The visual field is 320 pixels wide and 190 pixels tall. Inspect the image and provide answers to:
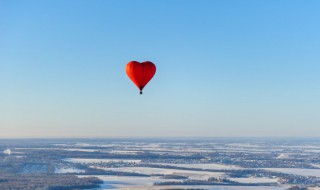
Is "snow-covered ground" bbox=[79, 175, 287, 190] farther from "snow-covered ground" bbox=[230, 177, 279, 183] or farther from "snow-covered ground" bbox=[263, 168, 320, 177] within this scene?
"snow-covered ground" bbox=[263, 168, 320, 177]

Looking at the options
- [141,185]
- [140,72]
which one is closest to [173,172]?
[141,185]

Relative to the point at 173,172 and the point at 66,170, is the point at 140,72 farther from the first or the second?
the point at 66,170

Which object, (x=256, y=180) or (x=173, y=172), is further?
(x=173, y=172)

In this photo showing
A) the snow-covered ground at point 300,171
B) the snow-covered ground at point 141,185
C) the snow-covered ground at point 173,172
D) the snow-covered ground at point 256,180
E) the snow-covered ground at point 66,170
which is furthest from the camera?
the snow-covered ground at point 66,170

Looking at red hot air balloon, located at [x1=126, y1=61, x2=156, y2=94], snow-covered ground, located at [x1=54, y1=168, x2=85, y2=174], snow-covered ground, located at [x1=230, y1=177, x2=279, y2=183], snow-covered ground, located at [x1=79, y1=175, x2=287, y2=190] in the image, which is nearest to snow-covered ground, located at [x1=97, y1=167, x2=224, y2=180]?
snow-covered ground, located at [x1=230, y1=177, x2=279, y2=183]

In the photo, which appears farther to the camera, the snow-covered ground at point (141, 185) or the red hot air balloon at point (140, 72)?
the snow-covered ground at point (141, 185)

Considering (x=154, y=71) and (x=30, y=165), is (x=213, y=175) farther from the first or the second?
(x=154, y=71)

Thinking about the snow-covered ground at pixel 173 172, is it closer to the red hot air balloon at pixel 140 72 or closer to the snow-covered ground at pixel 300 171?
the snow-covered ground at pixel 300 171

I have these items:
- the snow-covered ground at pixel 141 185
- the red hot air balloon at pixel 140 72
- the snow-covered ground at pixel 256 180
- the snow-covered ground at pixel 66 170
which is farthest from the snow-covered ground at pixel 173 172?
the red hot air balloon at pixel 140 72
